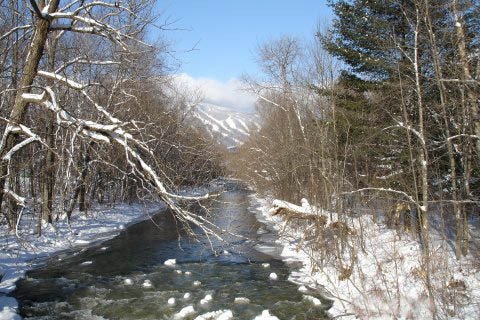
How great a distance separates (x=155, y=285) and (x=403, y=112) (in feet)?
24.5

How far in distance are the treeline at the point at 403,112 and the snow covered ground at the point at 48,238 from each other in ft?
19.1

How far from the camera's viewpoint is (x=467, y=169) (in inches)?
367

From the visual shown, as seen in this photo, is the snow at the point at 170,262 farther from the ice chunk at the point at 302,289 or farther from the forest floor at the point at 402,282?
the ice chunk at the point at 302,289

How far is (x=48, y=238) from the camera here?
1422cm

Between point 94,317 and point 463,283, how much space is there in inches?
285

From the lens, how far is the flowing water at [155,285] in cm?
834

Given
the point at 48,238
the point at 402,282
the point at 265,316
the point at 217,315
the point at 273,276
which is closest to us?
the point at 265,316

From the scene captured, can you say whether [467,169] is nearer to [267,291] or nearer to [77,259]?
[267,291]

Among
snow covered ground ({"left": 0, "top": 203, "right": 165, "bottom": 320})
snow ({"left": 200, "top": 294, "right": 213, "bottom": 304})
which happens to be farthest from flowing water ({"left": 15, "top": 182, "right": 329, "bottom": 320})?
snow covered ground ({"left": 0, "top": 203, "right": 165, "bottom": 320})

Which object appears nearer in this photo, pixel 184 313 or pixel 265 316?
pixel 265 316

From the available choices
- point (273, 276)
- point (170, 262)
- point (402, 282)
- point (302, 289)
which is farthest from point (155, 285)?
point (402, 282)

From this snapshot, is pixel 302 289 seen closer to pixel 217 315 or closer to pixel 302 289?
pixel 302 289

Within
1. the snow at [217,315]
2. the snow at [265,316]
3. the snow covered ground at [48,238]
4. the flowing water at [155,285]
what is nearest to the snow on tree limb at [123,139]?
the snow covered ground at [48,238]

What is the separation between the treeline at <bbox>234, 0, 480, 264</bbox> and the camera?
29.7 ft
